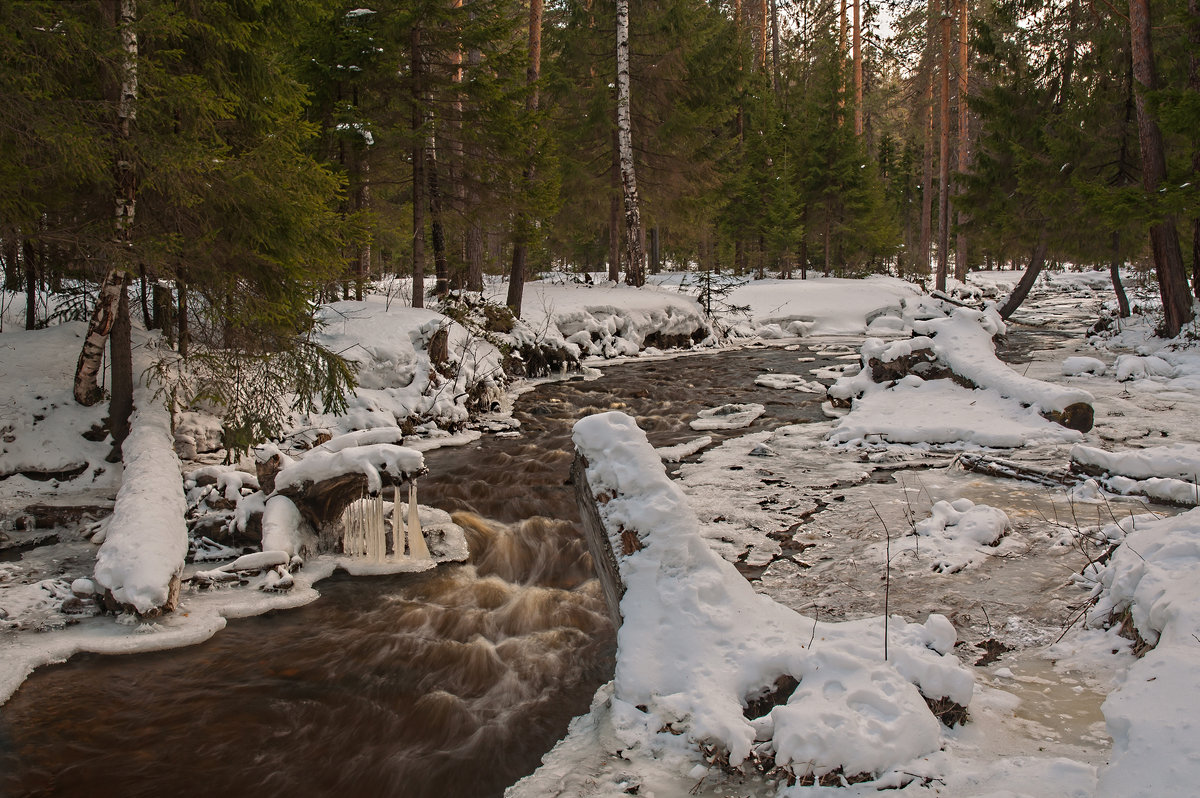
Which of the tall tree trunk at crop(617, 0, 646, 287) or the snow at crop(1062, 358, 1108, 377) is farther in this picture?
the tall tree trunk at crop(617, 0, 646, 287)

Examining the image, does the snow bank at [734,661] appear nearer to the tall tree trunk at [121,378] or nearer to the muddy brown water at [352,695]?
the muddy brown water at [352,695]

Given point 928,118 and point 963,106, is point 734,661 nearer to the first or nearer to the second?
point 963,106

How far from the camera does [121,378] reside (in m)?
7.19

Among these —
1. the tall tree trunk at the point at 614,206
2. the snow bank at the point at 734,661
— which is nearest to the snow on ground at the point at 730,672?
the snow bank at the point at 734,661

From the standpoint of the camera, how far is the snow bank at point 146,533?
4.94 metres

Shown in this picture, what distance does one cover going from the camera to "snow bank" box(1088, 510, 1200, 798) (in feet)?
7.47

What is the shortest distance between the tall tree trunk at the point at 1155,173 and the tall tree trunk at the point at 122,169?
14.9 meters

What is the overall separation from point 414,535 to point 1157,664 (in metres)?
5.47

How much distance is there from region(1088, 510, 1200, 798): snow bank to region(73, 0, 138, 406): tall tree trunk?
775 centimetres

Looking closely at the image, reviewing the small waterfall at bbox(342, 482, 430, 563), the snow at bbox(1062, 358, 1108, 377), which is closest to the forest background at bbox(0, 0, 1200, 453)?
the small waterfall at bbox(342, 482, 430, 563)

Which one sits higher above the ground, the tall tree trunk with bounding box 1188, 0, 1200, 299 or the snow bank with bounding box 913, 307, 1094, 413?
the tall tree trunk with bounding box 1188, 0, 1200, 299

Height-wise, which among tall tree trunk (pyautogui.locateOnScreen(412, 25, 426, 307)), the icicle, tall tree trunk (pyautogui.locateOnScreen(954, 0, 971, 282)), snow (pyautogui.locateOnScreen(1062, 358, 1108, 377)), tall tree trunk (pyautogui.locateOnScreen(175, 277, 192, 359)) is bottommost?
the icicle

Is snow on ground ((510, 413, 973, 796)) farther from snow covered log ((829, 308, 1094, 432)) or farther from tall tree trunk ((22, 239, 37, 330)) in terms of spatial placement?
tall tree trunk ((22, 239, 37, 330))

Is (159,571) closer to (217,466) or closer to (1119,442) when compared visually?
(217,466)
